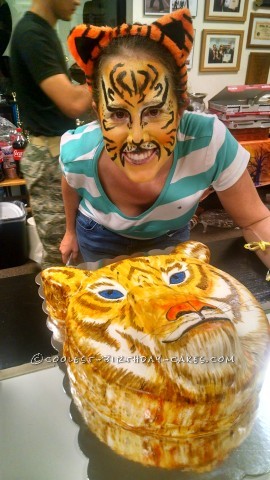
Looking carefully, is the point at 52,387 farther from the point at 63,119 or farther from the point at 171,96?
the point at 63,119

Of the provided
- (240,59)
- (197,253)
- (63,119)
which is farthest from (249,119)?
(197,253)

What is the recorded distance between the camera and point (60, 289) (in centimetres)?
60

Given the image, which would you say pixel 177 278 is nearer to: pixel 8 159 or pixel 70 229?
pixel 70 229

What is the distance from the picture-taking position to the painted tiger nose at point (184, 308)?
0.45 m

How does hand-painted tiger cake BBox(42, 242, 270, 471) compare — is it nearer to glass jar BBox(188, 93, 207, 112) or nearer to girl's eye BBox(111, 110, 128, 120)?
girl's eye BBox(111, 110, 128, 120)

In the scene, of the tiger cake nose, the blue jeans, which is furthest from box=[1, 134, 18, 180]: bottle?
the tiger cake nose

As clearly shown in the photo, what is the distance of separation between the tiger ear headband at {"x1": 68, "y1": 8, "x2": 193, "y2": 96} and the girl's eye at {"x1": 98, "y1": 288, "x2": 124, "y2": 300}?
0.31m

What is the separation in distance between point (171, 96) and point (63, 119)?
41 centimetres

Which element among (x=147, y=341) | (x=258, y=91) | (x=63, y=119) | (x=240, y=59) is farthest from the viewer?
(x=258, y=91)

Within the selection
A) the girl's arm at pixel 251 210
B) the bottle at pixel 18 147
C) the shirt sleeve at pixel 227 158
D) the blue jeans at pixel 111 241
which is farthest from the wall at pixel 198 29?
the bottle at pixel 18 147

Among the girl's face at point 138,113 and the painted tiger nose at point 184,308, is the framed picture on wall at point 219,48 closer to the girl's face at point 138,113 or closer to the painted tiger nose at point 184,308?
the girl's face at point 138,113

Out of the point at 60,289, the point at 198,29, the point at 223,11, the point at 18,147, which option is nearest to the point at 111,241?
the point at 60,289

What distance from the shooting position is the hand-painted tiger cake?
0.43m

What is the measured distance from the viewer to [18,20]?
0.79 metres
